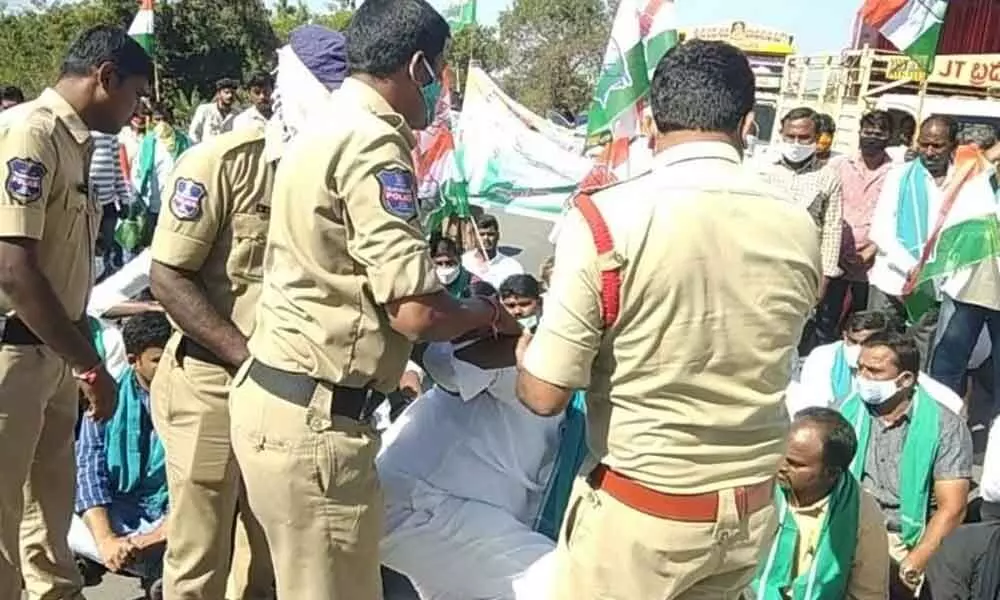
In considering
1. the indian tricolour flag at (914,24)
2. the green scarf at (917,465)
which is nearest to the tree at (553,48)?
the indian tricolour flag at (914,24)

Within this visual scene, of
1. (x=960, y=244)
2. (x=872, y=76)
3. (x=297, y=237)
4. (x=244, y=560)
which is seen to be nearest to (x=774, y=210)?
(x=297, y=237)

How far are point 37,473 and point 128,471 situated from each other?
0.68m

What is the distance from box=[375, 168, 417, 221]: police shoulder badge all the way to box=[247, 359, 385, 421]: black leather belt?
1.22ft

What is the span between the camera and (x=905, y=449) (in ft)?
12.0

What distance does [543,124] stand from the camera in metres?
6.79

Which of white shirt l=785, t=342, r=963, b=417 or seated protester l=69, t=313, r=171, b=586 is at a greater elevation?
white shirt l=785, t=342, r=963, b=417

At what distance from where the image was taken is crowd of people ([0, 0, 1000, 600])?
1.97 metres

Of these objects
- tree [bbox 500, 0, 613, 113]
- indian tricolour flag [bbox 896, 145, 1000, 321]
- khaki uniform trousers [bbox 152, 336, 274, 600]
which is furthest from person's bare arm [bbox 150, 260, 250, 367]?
tree [bbox 500, 0, 613, 113]

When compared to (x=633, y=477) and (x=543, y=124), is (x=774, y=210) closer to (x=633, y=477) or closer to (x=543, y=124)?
(x=633, y=477)

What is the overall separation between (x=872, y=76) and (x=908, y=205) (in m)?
12.7

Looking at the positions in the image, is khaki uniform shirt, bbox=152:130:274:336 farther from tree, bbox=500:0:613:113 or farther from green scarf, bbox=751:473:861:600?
tree, bbox=500:0:613:113

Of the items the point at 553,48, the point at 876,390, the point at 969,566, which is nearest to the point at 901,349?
the point at 876,390

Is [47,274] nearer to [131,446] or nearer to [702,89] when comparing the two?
[131,446]

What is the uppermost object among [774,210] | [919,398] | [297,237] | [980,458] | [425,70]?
[425,70]
